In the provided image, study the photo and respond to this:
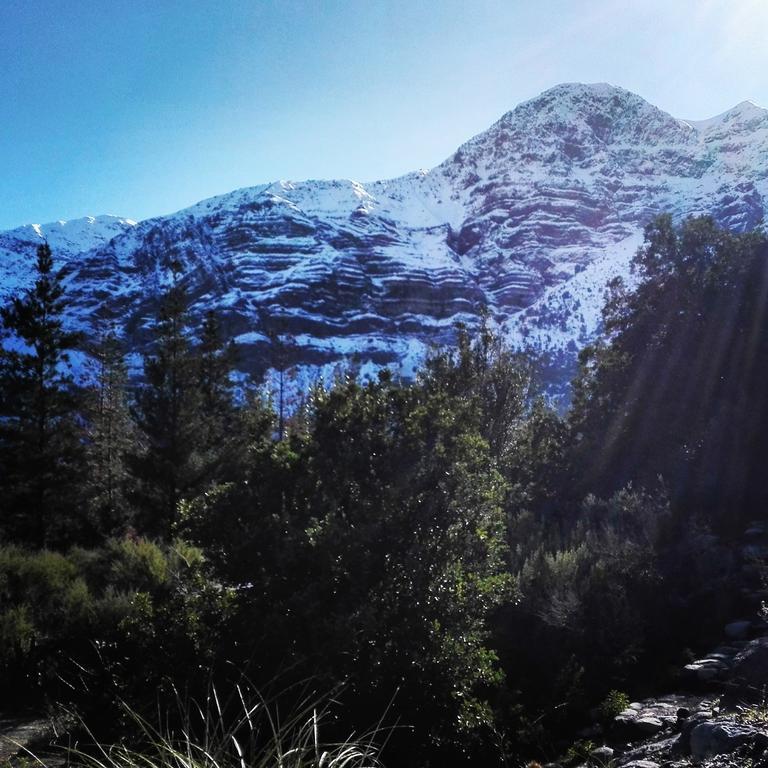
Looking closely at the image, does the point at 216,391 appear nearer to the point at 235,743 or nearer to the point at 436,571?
the point at 436,571

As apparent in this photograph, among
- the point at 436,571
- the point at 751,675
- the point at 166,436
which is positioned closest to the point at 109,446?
the point at 166,436

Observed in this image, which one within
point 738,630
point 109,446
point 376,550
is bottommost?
point 738,630

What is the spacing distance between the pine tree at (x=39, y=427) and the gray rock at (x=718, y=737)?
71.0 feet

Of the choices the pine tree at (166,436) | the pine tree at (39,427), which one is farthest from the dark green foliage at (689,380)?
the pine tree at (39,427)

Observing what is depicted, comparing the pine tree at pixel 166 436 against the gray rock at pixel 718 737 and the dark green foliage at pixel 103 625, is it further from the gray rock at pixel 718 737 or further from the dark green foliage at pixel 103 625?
the gray rock at pixel 718 737

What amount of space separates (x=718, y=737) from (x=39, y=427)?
79.1 ft

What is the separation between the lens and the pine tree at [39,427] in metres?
22.5

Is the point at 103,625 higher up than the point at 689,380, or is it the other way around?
the point at 689,380

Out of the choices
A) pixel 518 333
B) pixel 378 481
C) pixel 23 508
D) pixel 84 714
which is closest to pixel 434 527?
pixel 378 481

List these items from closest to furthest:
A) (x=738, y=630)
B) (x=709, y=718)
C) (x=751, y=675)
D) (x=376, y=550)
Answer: (x=709, y=718) < (x=751, y=675) < (x=376, y=550) < (x=738, y=630)

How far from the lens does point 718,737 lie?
4.51m

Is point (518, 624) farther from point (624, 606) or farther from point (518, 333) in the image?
point (518, 333)

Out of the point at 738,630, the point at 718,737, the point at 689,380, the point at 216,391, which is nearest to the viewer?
the point at 718,737

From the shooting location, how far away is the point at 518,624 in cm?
1030
